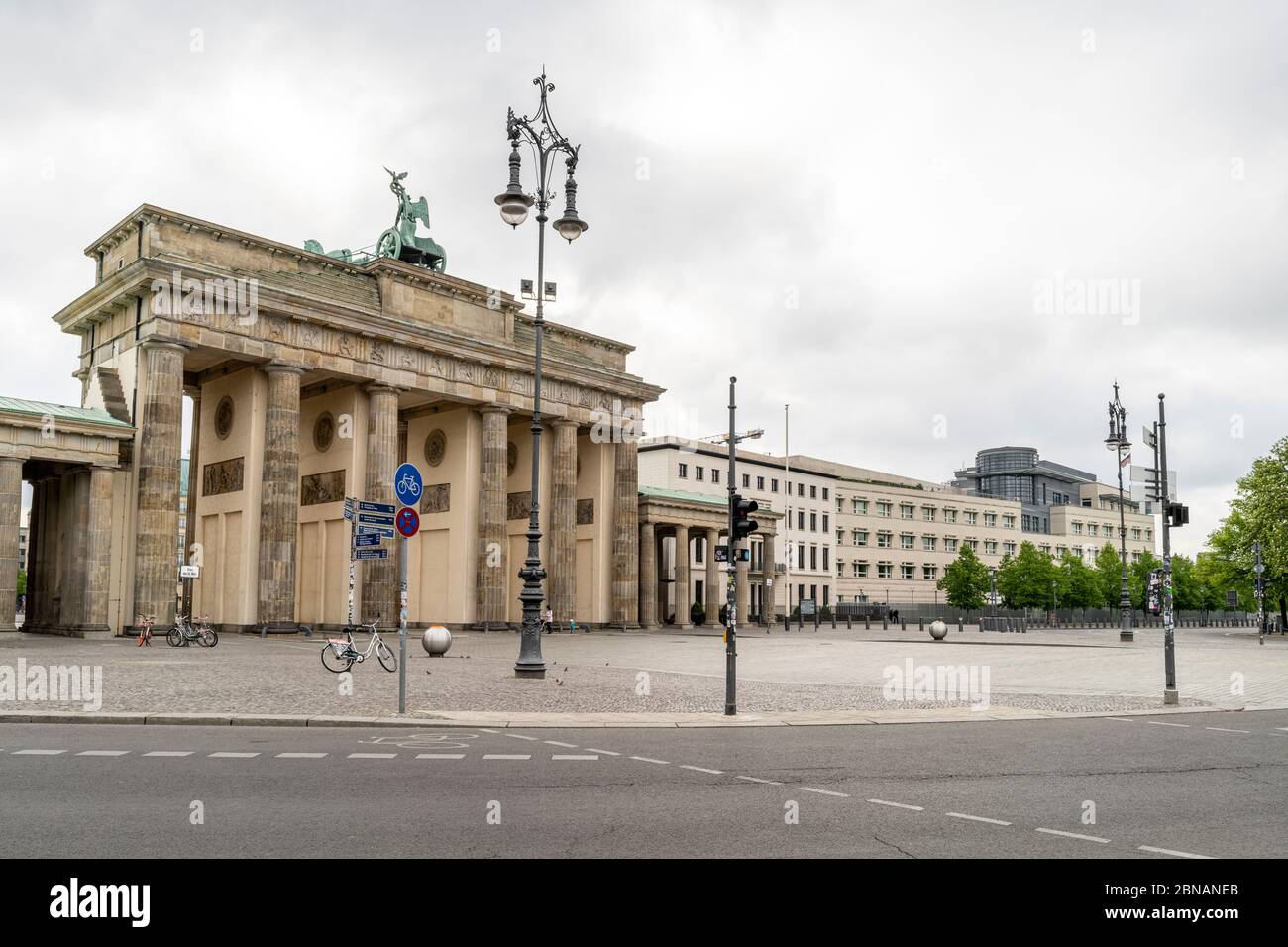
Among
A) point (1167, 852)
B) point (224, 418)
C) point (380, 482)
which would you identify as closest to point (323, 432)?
point (224, 418)

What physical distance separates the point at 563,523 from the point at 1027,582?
70.3 m

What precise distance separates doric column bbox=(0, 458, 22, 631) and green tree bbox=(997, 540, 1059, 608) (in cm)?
9805

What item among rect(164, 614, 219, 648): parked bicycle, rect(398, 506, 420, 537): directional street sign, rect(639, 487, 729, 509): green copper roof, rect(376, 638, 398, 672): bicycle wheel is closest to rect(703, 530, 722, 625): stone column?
rect(639, 487, 729, 509): green copper roof

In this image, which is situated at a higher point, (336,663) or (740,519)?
(740,519)

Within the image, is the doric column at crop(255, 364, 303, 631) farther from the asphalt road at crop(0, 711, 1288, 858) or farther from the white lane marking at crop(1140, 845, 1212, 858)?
the white lane marking at crop(1140, 845, 1212, 858)

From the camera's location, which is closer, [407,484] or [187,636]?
[407,484]

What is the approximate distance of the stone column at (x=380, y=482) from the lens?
164 feet

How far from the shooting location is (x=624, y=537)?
64.2 metres

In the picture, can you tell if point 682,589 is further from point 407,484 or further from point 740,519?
point 407,484

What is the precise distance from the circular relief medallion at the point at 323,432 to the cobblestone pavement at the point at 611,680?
51.2 feet

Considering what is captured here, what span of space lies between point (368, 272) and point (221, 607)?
17.5m

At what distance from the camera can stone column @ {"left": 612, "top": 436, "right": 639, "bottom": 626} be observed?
63.9m

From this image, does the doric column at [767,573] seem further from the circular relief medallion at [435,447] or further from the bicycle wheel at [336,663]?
the bicycle wheel at [336,663]

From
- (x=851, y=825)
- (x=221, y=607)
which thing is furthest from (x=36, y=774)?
(x=221, y=607)
